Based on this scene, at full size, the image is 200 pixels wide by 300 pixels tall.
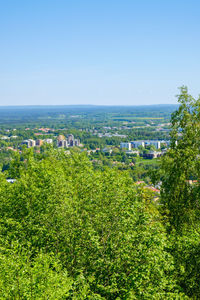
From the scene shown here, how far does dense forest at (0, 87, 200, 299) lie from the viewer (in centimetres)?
1099

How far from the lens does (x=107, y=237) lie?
13734mm

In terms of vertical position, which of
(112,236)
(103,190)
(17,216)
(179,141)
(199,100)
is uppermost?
(199,100)

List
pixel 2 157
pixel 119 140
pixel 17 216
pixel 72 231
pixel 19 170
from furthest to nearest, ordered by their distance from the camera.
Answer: pixel 119 140
pixel 2 157
pixel 19 170
pixel 17 216
pixel 72 231

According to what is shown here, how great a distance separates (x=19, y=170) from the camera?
29.2 metres

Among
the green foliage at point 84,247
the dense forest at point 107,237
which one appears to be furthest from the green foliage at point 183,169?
the green foliage at point 84,247

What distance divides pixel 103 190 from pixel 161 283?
6618 mm

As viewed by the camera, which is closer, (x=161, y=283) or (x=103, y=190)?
(x=161, y=283)

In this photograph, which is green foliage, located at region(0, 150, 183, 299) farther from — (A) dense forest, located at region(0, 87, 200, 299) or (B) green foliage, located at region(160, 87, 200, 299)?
(B) green foliage, located at region(160, 87, 200, 299)

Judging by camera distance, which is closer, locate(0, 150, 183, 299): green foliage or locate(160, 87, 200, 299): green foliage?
locate(0, 150, 183, 299): green foliage

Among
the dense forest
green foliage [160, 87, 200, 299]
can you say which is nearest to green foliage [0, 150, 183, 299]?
the dense forest

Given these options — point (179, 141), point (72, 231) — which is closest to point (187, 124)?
point (179, 141)

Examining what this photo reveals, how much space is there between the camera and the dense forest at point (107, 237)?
10992 mm

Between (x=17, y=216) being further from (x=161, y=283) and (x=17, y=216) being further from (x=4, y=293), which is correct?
(x=161, y=283)

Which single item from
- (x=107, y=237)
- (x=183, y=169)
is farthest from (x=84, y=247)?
(x=183, y=169)
